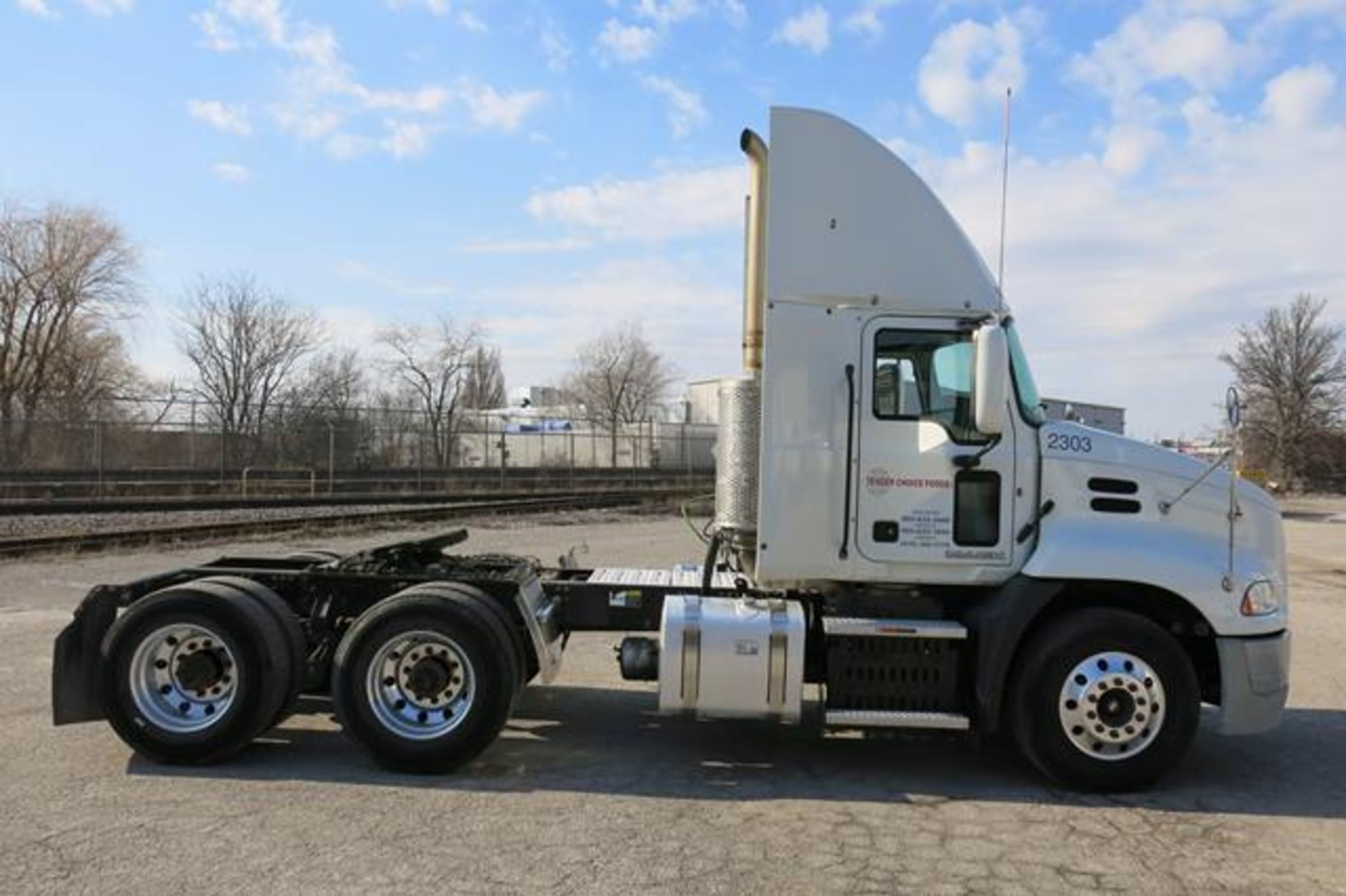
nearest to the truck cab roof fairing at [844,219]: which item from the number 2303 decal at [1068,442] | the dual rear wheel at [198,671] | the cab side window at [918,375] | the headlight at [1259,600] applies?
the cab side window at [918,375]

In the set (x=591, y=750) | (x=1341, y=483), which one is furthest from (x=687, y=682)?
(x=1341, y=483)

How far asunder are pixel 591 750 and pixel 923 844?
227 cm

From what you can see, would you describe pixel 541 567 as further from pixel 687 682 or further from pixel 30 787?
pixel 30 787

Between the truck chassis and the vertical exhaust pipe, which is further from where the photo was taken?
the vertical exhaust pipe

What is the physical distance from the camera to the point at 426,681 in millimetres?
6156

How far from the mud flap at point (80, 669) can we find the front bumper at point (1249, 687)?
6549 millimetres

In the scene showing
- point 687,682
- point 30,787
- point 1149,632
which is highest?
point 1149,632

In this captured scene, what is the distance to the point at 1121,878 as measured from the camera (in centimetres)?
480

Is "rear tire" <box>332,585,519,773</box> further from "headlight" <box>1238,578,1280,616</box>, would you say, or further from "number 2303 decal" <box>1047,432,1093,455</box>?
"headlight" <box>1238,578,1280,616</box>

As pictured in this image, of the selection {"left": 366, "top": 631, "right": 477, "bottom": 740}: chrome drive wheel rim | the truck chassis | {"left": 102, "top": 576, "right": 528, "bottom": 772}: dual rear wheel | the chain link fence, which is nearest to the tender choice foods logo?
the truck chassis

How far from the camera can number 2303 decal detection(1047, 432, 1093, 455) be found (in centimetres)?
631

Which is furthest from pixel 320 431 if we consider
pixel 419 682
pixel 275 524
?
pixel 419 682

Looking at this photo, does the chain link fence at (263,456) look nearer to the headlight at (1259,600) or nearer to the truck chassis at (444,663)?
the truck chassis at (444,663)

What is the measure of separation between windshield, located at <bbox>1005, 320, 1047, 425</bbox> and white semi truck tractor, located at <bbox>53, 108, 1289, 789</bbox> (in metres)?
0.02
